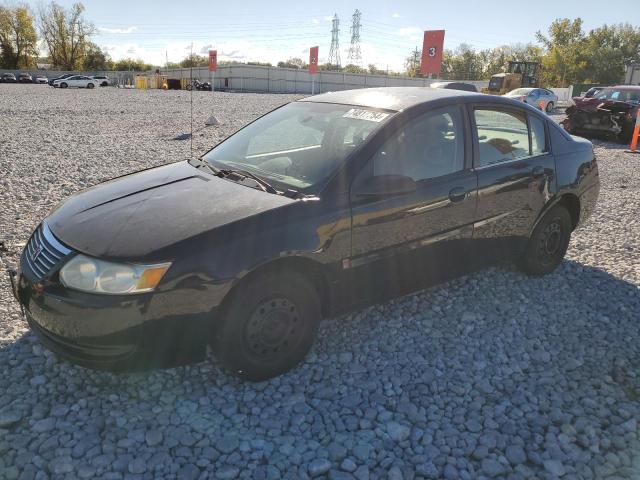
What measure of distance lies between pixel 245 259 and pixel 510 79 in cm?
3662

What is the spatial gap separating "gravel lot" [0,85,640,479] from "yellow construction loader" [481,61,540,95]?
108 feet

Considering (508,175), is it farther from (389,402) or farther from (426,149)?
(389,402)

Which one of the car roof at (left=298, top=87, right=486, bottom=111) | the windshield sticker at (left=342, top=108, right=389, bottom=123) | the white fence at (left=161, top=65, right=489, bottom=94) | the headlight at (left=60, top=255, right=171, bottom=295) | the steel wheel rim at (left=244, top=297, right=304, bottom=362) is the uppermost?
the white fence at (left=161, top=65, right=489, bottom=94)

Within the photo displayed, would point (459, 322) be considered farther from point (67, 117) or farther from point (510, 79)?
point (510, 79)

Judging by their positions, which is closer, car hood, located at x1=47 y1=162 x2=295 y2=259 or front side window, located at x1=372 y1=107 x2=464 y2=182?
car hood, located at x1=47 y1=162 x2=295 y2=259

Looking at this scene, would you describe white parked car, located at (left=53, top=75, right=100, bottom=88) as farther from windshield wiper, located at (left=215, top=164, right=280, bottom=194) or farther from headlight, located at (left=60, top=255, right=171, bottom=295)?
headlight, located at (left=60, top=255, right=171, bottom=295)

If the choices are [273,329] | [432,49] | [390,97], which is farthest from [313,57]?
[273,329]

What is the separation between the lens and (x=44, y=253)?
2.85m

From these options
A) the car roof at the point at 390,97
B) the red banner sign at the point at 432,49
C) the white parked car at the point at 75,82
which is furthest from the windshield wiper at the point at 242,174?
the white parked car at the point at 75,82

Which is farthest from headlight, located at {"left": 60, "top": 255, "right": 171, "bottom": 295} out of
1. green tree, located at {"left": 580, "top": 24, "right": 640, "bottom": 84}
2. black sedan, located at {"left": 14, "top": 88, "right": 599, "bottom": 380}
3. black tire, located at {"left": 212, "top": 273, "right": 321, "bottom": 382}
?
green tree, located at {"left": 580, "top": 24, "right": 640, "bottom": 84}

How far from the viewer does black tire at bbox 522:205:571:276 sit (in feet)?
14.7

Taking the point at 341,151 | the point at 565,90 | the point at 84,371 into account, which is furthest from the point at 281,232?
the point at 565,90

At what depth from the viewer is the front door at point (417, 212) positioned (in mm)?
3246

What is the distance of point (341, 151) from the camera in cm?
333
